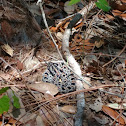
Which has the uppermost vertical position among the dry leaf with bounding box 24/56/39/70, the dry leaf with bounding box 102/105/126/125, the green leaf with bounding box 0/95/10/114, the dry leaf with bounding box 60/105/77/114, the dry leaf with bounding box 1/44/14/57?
the dry leaf with bounding box 1/44/14/57

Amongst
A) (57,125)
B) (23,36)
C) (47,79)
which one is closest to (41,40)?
(23,36)

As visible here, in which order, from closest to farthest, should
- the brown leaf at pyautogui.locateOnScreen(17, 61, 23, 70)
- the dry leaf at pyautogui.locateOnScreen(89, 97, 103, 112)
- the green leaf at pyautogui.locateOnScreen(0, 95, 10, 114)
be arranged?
1. the green leaf at pyautogui.locateOnScreen(0, 95, 10, 114)
2. the dry leaf at pyautogui.locateOnScreen(89, 97, 103, 112)
3. the brown leaf at pyautogui.locateOnScreen(17, 61, 23, 70)

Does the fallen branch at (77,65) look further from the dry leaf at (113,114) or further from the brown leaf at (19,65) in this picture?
the brown leaf at (19,65)

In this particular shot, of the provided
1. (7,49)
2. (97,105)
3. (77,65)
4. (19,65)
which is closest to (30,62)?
(19,65)

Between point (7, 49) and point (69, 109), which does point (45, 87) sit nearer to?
point (69, 109)

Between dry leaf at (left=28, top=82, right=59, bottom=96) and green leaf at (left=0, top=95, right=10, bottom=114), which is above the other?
green leaf at (left=0, top=95, right=10, bottom=114)

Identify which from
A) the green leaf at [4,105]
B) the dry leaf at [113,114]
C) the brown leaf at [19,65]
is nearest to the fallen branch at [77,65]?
the dry leaf at [113,114]

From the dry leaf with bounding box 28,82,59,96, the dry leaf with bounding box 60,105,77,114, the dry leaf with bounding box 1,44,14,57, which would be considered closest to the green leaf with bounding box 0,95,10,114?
the dry leaf with bounding box 28,82,59,96

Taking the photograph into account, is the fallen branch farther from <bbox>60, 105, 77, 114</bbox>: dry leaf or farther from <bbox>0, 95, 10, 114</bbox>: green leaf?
<bbox>0, 95, 10, 114</bbox>: green leaf

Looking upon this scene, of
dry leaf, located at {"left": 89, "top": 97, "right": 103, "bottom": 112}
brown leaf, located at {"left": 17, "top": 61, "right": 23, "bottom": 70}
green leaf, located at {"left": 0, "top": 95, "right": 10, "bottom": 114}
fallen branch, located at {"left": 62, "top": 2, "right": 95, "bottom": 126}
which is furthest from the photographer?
brown leaf, located at {"left": 17, "top": 61, "right": 23, "bottom": 70}
